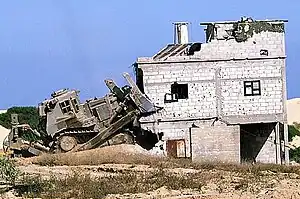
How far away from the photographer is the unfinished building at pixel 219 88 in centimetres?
4075

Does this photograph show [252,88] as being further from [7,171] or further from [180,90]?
[7,171]

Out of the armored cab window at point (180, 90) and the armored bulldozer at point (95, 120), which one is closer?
the armored bulldozer at point (95, 120)

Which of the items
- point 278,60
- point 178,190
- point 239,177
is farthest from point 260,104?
point 178,190

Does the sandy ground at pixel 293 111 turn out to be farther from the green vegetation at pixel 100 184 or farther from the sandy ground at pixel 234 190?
the green vegetation at pixel 100 184

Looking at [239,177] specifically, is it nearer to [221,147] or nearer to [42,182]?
[42,182]

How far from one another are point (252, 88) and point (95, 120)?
8.51 metres

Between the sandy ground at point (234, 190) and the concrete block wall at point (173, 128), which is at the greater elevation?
the concrete block wall at point (173, 128)

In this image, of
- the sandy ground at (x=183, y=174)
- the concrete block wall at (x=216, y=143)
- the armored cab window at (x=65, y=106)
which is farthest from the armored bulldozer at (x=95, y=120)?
the concrete block wall at (x=216, y=143)

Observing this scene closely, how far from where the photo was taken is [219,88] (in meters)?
41.1

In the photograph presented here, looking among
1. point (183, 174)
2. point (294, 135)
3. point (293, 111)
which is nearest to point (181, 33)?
point (183, 174)

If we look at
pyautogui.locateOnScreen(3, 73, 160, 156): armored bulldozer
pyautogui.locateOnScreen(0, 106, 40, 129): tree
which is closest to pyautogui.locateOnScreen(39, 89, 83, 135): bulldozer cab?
pyautogui.locateOnScreen(3, 73, 160, 156): armored bulldozer

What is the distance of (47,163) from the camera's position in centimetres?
3728

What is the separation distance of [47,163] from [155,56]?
30.8 ft

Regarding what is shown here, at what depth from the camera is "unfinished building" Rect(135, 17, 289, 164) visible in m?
40.8
